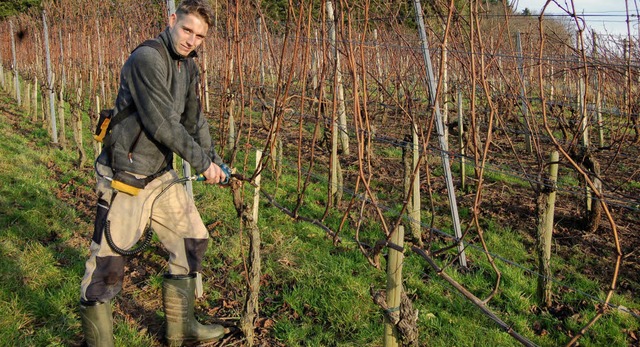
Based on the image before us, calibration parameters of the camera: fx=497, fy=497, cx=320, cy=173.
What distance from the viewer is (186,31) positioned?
2.28 m

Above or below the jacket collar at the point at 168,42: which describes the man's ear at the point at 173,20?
above

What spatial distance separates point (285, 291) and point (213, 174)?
1291mm

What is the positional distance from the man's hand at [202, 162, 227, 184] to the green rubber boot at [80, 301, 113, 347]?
803mm

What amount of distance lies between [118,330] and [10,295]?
2.93ft

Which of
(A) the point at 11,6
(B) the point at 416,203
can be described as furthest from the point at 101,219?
(A) the point at 11,6

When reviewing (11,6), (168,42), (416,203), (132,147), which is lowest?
(416,203)

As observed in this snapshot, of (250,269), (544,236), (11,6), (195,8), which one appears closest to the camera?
(195,8)

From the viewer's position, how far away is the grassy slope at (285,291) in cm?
290

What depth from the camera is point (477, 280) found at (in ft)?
11.8

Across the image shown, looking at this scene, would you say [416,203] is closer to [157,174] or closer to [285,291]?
[285,291]

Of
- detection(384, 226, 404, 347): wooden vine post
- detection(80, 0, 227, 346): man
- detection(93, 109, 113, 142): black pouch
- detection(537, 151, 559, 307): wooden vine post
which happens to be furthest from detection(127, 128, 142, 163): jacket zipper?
detection(537, 151, 559, 307): wooden vine post

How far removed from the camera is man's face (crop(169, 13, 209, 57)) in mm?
2252

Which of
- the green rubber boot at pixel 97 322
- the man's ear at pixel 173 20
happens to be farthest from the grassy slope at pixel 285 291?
the man's ear at pixel 173 20

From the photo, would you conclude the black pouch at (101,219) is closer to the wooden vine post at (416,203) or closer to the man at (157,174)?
the man at (157,174)
